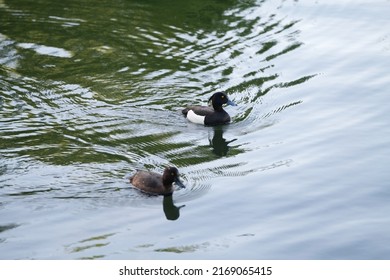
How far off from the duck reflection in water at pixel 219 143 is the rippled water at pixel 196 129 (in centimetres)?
4

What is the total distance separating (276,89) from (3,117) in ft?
17.1

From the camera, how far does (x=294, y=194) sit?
1360 cm

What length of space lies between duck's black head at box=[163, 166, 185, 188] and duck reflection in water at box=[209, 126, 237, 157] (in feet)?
6.37

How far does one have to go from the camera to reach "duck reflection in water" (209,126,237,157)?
15555 mm

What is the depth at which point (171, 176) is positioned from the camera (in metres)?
13.6

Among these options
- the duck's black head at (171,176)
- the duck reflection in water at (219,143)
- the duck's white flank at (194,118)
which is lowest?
the duck reflection in water at (219,143)

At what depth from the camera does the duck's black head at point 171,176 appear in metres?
13.5

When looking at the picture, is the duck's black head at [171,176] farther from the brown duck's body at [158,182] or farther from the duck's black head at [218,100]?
the duck's black head at [218,100]

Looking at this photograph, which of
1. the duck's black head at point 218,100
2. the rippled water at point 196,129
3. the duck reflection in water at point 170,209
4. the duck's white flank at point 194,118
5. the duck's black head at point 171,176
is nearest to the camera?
the rippled water at point 196,129

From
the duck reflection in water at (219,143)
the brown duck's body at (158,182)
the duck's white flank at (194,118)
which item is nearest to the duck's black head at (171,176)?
the brown duck's body at (158,182)

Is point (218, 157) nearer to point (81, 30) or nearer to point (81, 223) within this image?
point (81, 223)

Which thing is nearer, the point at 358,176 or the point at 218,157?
the point at 358,176

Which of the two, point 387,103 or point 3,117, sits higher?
point 387,103
